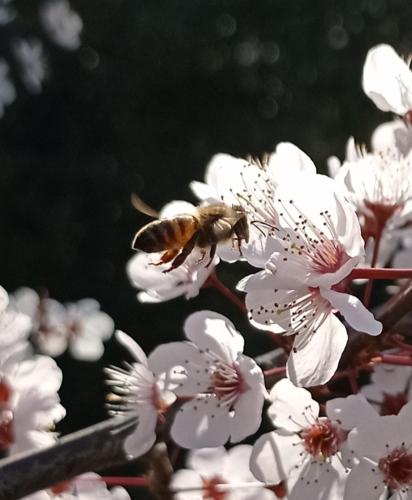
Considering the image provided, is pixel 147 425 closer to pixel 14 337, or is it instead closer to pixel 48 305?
pixel 14 337

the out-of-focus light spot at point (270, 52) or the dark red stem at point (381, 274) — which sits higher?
the dark red stem at point (381, 274)

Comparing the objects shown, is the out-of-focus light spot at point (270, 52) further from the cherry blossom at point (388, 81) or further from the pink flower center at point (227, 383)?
the pink flower center at point (227, 383)

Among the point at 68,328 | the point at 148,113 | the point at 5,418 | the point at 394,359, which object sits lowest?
the point at 68,328

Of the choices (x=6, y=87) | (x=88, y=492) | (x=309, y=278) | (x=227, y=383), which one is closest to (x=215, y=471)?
(x=88, y=492)

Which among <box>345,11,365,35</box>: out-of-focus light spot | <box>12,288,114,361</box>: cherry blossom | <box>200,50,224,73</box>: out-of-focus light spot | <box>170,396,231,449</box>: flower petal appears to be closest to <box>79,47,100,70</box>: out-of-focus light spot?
<box>200,50,224,73</box>: out-of-focus light spot

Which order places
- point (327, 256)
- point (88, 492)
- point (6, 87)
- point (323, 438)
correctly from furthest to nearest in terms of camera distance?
point (6, 87) < point (88, 492) < point (323, 438) < point (327, 256)

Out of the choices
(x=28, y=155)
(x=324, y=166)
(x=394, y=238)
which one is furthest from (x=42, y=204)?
(x=394, y=238)

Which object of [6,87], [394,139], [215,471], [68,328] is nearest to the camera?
[394,139]

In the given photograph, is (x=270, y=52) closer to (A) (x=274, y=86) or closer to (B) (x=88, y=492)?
(A) (x=274, y=86)

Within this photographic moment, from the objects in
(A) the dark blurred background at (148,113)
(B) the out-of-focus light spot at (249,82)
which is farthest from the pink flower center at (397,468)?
(B) the out-of-focus light spot at (249,82)
